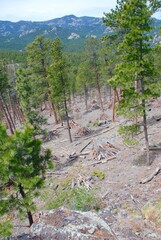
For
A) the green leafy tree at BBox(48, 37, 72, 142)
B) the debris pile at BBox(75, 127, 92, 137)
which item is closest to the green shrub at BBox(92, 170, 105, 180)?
→ the green leafy tree at BBox(48, 37, 72, 142)

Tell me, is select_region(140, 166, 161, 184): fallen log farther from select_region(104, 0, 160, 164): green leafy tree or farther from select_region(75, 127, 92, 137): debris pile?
select_region(75, 127, 92, 137): debris pile

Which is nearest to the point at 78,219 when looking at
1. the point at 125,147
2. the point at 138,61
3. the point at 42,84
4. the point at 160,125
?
the point at 138,61

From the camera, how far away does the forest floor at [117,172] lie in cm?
1068

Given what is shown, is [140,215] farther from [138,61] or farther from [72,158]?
[72,158]

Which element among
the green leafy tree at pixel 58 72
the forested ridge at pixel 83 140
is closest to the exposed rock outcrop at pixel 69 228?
the forested ridge at pixel 83 140

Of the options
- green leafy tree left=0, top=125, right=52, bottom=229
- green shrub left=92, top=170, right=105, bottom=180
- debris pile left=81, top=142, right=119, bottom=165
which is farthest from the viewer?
debris pile left=81, top=142, right=119, bottom=165

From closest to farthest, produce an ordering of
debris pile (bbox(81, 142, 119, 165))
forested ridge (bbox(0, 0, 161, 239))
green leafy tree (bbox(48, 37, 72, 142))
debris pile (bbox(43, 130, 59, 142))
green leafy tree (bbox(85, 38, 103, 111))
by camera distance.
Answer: forested ridge (bbox(0, 0, 161, 239)), debris pile (bbox(81, 142, 119, 165)), green leafy tree (bbox(48, 37, 72, 142)), debris pile (bbox(43, 130, 59, 142)), green leafy tree (bbox(85, 38, 103, 111))

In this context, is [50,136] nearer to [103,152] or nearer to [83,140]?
[83,140]

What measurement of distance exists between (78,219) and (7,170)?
4.15 m

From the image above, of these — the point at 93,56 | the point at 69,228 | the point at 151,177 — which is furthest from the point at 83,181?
the point at 93,56

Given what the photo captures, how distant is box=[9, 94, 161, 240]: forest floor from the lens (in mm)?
10680

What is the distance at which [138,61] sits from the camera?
1429 cm

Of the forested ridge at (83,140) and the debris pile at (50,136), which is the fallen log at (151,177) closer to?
the forested ridge at (83,140)

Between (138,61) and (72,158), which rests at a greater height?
(138,61)
